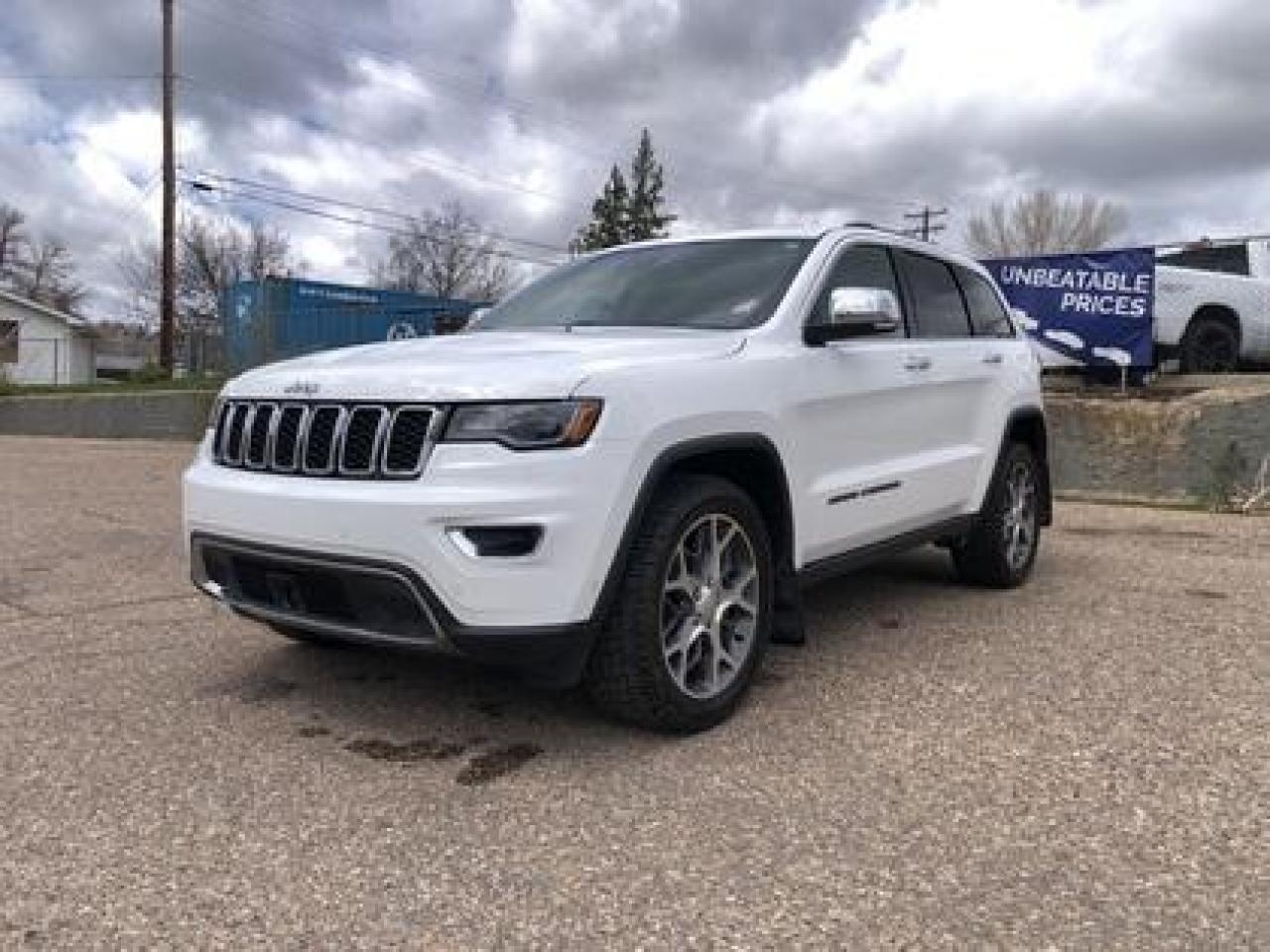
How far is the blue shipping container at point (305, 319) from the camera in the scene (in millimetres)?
23797

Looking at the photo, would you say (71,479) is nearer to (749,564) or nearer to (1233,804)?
(749,564)

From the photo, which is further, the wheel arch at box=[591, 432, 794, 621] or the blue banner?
the blue banner

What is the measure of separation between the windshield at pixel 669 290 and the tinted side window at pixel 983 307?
1659 mm

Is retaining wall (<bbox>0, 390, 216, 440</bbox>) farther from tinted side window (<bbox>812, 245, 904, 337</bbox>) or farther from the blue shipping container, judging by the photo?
tinted side window (<bbox>812, 245, 904, 337</bbox>)

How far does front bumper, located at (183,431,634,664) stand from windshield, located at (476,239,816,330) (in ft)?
4.04

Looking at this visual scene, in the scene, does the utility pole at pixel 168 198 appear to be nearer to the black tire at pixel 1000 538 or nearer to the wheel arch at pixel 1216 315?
the wheel arch at pixel 1216 315

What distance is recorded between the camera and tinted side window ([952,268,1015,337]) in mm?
6227

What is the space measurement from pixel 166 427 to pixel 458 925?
2021 centimetres

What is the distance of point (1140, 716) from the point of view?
13.9ft

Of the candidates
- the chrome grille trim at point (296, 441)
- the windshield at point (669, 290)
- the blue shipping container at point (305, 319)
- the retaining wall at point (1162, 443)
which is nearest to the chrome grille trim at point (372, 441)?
the chrome grille trim at point (296, 441)

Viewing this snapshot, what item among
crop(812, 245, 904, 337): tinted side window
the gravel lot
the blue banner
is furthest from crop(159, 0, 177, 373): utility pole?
crop(812, 245, 904, 337): tinted side window

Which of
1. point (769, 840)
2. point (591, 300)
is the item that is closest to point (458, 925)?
point (769, 840)

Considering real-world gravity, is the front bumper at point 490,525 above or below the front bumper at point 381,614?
above

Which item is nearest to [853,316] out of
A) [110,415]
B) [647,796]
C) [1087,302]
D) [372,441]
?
[372,441]
